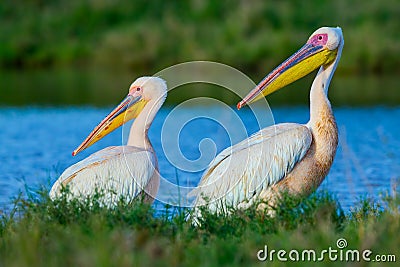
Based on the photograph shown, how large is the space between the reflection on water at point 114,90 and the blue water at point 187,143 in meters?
1.33

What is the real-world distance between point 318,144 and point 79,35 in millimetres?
24541

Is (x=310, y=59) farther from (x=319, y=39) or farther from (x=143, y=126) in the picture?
(x=143, y=126)

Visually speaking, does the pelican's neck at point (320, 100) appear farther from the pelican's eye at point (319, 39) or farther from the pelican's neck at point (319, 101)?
the pelican's eye at point (319, 39)

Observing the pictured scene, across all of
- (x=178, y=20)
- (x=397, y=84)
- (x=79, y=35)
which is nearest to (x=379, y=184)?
(x=397, y=84)

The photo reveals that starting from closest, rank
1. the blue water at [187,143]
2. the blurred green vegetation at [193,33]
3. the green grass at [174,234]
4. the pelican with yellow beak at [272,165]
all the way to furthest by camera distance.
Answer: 1. the green grass at [174,234]
2. the pelican with yellow beak at [272,165]
3. the blue water at [187,143]
4. the blurred green vegetation at [193,33]

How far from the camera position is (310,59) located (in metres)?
7.51

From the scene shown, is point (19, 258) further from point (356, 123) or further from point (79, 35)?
point (79, 35)

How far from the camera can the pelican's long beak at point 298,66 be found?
7.46 meters

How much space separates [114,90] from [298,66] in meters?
14.5

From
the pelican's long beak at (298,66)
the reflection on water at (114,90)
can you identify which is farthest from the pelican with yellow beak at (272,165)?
the reflection on water at (114,90)

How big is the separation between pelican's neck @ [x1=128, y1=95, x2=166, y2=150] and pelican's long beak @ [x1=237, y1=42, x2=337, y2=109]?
907mm

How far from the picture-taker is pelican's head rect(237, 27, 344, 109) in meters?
7.43

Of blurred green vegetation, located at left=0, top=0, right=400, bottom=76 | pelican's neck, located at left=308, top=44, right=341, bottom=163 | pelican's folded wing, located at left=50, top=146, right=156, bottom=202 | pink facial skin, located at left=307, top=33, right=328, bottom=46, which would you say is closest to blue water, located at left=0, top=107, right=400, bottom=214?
pelican's neck, located at left=308, top=44, right=341, bottom=163

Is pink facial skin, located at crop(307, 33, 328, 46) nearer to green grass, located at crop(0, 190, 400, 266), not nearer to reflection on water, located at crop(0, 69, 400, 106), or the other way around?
green grass, located at crop(0, 190, 400, 266)
